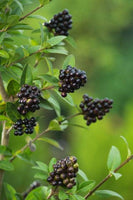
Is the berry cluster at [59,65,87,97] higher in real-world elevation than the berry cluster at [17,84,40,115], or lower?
higher

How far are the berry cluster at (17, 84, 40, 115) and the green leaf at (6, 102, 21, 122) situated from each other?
0.03 metres

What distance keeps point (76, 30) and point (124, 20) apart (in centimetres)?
85

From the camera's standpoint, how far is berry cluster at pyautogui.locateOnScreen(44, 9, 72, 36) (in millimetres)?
1013

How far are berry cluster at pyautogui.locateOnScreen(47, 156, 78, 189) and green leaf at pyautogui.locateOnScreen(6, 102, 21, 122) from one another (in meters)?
0.14

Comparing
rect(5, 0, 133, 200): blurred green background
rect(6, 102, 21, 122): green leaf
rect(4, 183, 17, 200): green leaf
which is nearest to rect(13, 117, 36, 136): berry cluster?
rect(6, 102, 21, 122): green leaf

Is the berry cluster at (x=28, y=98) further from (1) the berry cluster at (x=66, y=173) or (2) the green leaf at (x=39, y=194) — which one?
(2) the green leaf at (x=39, y=194)

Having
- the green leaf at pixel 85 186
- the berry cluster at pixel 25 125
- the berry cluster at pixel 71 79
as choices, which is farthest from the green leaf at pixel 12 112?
the green leaf at pixel 85 186

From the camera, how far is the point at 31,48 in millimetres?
932

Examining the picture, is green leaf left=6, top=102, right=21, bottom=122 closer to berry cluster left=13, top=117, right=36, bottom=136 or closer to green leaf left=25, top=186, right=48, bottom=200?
berry cluster left=13, top=117, right=36, bottom=136

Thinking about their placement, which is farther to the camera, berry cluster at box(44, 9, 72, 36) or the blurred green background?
the blurred green background

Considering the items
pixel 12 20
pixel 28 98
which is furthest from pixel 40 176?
pixel 12 20

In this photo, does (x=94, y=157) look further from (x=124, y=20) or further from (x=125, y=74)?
(x=124, y=20)

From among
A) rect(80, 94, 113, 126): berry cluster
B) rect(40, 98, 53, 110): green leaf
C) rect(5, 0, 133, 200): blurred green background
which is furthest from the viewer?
rect(5, 0, 133, 200): blurred green background

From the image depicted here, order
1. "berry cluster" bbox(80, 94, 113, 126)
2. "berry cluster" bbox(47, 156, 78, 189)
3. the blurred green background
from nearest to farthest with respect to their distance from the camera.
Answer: "berry cluster" bbox(47, 156, 78, 189) < "berry cluster" bbox(80, 94, 113, 126) < the blurred green background
